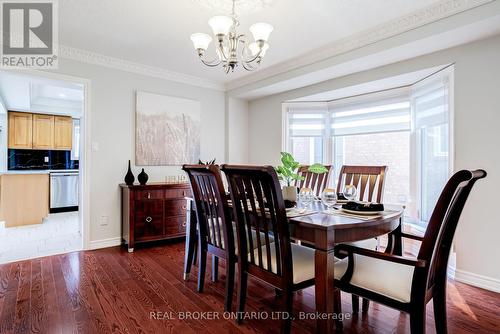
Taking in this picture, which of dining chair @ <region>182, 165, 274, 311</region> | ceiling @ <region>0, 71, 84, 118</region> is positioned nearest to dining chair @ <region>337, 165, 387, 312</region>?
dining chair @ <region>182, 165, 274, 311</region>

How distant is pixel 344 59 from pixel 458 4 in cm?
107

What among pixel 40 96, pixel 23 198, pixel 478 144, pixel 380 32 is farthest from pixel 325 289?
pixel 40 96

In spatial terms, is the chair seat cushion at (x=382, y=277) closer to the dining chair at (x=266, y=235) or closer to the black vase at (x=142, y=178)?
the dining chair at (x=266, y=235)

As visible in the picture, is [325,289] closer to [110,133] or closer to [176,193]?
[176,193]

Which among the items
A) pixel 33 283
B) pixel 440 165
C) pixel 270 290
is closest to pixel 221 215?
pixel 270 290

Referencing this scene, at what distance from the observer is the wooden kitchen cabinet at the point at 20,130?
18.9ft

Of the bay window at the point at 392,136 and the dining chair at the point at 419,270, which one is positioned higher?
the bay window at the point at 392,136

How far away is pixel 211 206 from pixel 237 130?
9.62ft

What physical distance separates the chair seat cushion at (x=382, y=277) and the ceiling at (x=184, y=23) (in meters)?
2.06

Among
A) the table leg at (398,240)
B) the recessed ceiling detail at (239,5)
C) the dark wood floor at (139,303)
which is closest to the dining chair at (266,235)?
the dark wood floor at (139,303)

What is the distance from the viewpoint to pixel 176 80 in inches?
163

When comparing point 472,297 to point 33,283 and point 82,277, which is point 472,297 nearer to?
point 82,277

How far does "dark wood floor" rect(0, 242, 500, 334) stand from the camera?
6.01 ft

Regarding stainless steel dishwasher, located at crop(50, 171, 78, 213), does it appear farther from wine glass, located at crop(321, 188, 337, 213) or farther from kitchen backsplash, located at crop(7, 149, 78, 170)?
wine glass, located at crop(321, 188, 337, 213)
